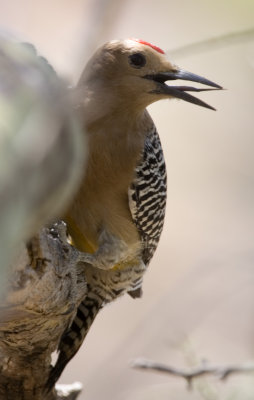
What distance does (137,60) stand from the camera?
4.60 meters

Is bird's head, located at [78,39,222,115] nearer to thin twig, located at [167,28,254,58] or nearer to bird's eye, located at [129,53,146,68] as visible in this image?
bird's eye, located at [129,53,146,68]

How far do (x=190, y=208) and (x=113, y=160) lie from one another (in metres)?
5.34

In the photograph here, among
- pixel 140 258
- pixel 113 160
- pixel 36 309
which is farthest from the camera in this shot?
pixel 140 258

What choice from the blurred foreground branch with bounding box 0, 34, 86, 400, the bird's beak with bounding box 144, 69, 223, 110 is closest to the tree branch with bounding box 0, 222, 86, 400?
the bird's beak with bounding box 144, 69, 223, 110

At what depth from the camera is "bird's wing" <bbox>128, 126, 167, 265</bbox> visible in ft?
15.8

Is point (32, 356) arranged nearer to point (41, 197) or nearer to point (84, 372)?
point (41, 197)

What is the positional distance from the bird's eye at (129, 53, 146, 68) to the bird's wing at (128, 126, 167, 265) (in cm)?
50

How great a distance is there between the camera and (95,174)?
451 centimetres

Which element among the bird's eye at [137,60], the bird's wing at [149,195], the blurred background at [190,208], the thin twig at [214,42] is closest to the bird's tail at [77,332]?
the bird's wing at [149,195]

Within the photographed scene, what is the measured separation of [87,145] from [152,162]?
0.63m

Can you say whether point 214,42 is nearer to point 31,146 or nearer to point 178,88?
point 178,88

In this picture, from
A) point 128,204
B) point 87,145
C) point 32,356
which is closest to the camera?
point 32,356

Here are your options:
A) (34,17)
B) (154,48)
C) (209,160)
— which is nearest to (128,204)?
(154,48)

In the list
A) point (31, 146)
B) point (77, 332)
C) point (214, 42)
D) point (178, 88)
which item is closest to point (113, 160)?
point (178, 88)
